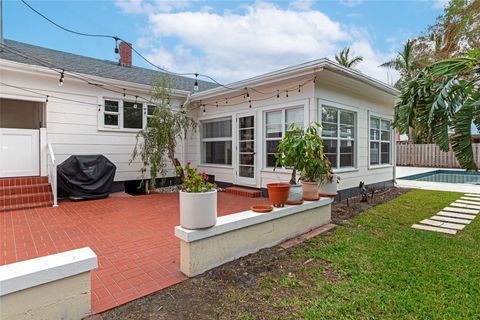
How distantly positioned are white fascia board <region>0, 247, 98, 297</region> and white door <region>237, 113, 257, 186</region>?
571 cm

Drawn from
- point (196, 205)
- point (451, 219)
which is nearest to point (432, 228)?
point (451, 219)

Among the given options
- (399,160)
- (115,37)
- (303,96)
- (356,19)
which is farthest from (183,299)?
(399,160)

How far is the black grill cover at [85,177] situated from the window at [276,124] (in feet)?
14.1

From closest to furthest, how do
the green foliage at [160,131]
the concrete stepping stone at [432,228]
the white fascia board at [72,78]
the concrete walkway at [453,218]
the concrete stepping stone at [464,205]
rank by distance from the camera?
the concrete stepping stone at [432,228] < the concrete walkway at [453,218] < the white fascia board at [72,78] < the concrete stepping stone at [464,205] < the green foliage at [160,131]

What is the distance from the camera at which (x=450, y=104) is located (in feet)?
12.4

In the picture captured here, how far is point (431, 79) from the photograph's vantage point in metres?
4.14

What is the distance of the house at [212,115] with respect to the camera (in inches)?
249

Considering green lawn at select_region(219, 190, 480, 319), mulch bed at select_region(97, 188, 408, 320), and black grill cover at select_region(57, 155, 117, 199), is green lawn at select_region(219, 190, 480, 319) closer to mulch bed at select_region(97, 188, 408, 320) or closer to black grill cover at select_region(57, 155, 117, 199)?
mulch bed at select_region(97, 188, 408, 320)

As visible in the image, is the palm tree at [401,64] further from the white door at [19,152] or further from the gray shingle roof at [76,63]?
the white door at [19,152]

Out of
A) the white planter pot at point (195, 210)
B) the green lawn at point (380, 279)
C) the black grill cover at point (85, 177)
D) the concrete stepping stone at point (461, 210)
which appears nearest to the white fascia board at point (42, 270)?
the white planter pot at point (195, 210)

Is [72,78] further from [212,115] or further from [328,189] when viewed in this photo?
[328,189]

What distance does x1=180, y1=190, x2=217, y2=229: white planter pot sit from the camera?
9.04 ft

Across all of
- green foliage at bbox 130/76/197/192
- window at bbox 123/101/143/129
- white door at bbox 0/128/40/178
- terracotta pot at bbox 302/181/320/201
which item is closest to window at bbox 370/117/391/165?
terracotta pot at bbox 302/181/320/201

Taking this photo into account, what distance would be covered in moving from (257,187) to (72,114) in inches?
216
